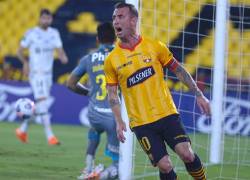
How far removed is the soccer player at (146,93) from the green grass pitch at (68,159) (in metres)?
2.23

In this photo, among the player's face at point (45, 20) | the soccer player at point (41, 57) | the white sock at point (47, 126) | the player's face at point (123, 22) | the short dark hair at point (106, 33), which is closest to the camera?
the player's face at point (123, 22)

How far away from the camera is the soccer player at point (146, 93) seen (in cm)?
686

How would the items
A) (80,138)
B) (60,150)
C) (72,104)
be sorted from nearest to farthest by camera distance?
(60,150) → (80,138) → (72,104)

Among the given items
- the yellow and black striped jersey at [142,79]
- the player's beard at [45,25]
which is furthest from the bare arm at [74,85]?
the player's beard at [45,25]

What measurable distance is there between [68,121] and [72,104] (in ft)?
1.56

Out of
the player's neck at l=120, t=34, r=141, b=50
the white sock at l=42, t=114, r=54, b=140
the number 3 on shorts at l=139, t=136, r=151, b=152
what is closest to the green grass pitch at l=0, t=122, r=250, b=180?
the white sock at l=42, t=114, r=54, b=140

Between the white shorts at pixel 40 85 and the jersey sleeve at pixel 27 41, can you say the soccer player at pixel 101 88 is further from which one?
the jersey sleeve at pixel 27 41

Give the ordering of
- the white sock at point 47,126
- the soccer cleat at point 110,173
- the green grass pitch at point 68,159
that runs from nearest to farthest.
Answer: the soccer cleat at point 110,173 < the green grass pitch at point 68,159 < the white sock at point 47,126

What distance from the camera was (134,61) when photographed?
6.93 m

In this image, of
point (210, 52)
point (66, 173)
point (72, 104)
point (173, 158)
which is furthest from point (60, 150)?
point (210, 52)

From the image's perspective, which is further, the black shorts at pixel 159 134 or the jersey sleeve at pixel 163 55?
the jersey sleeve at pixel 163 55

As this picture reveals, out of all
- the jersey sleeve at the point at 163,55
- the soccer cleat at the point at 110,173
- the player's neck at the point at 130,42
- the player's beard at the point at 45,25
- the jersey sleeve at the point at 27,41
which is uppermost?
the player's neck at the point at 130,42

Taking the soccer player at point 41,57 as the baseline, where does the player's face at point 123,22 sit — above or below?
above

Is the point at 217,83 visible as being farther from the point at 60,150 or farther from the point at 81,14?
the point at 81,14
